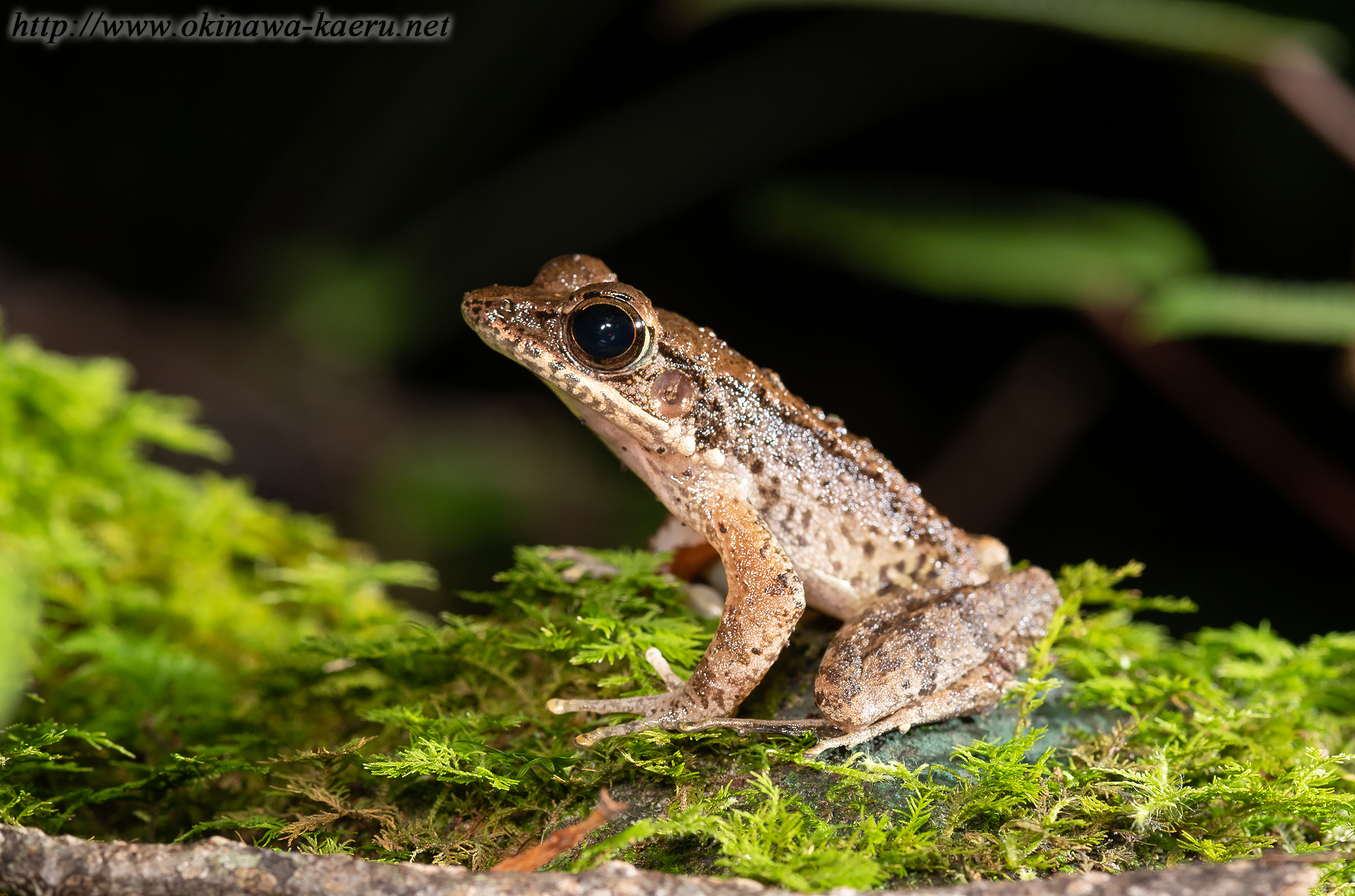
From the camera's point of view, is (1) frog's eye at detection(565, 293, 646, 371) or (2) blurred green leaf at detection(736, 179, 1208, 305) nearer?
(1) frog's eye at detection(565, 293, 646, 371)

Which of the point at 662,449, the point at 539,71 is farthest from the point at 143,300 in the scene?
the point at 662,449

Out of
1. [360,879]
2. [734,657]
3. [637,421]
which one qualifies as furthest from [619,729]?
[637,421]

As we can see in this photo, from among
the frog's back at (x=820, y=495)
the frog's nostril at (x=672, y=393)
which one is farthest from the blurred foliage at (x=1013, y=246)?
the frog's nostril at (x=672, y=393)

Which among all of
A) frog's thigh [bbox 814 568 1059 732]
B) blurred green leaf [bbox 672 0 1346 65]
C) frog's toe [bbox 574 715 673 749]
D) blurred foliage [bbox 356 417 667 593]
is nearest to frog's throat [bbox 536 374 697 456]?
frog's thigh [bbox 814 568 1059 732]

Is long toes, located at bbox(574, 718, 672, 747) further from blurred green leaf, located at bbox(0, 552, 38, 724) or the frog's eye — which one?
blurred green leaf, located at bbox(0, 552, 38, 724)

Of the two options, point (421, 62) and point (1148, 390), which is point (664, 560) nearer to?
point (1148, 390)

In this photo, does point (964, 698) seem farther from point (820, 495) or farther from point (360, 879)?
point (360, 879)
